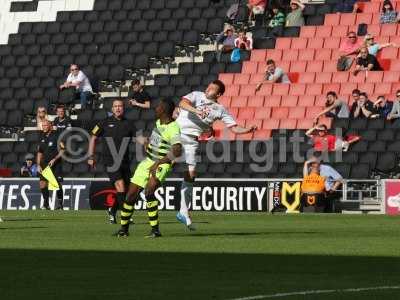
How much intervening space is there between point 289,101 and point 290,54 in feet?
6.34

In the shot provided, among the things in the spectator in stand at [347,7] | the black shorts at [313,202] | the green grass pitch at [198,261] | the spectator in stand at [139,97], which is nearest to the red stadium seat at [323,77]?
the spectator in stand at [347,7]

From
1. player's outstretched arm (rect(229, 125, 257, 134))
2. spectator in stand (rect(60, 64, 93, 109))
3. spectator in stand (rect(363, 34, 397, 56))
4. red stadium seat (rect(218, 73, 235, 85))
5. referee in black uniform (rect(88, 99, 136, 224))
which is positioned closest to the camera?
player's outstretched arm (rect(229, 125, 257, 134))

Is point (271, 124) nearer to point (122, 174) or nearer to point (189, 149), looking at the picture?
point (122, 174)

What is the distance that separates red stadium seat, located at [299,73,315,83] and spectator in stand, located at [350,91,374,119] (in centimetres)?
279

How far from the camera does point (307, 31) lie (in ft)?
116

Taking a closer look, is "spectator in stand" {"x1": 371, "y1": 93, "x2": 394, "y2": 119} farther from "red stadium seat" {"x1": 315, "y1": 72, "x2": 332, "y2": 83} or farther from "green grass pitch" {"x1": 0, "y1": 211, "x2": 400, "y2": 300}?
"green grass pitch" {"x1": 0, "y1": 211, "x2": 400, "y2": 300}

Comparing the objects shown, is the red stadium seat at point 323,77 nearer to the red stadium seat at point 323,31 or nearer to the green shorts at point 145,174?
the red stadium seat at point 323,31

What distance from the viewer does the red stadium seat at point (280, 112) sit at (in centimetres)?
3338

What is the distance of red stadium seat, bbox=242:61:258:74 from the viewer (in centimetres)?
3550

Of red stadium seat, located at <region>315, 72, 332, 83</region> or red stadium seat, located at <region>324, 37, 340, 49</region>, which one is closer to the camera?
red stadium seat, located at <region>315, 72, 332, 83</region>

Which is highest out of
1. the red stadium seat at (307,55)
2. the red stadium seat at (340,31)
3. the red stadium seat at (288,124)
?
the red stadium seat at (340,31)

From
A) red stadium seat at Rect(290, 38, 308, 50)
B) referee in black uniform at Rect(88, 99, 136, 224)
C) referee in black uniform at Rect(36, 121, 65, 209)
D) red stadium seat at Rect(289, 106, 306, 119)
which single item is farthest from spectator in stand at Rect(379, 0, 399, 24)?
referee in black uniform at Rect(88, 99, 136, 224)

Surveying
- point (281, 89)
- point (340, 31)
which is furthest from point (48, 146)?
point (340, 31)

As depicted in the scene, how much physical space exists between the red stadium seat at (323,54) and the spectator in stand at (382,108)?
3665 mm
